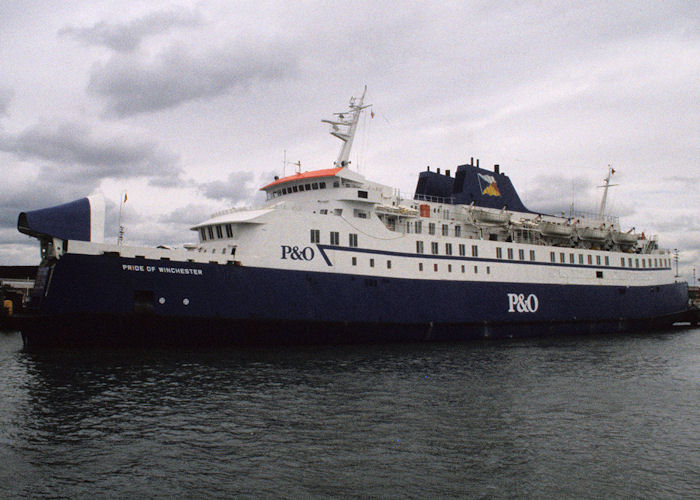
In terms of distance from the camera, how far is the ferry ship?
18469mm

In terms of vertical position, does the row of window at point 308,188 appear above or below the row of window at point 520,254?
above

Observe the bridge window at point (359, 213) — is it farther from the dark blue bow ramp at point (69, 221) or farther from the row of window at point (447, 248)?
the dark blue bow ramp at point (69, 221)

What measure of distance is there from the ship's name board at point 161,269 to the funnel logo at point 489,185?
63.2 feet

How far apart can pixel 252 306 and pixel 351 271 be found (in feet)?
16.9

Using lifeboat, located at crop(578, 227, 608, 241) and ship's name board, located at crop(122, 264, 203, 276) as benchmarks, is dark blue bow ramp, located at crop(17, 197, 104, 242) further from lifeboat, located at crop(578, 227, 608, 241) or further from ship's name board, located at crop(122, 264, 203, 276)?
lifeboat, located at crop(578, 227, 608, 241)

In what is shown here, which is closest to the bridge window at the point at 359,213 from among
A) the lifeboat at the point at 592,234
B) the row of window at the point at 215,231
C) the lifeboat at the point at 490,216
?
the row of window at the point at 215,231

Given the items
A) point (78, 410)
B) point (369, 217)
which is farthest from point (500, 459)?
point (369, 217)

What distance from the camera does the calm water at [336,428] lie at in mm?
8344

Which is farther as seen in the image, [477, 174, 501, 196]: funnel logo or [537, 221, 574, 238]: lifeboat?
[537, 221, 574, 238]: lifeboat

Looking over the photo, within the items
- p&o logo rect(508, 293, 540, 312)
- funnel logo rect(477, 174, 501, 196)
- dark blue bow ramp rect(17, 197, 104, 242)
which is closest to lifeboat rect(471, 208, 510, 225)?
funnel logo rect(477, 174, 501, 196)

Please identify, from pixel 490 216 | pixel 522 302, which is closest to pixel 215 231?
pixel 490 216

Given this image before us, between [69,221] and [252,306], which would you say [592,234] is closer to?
[252,306]

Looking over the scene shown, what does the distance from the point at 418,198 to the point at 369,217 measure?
6.15 meters

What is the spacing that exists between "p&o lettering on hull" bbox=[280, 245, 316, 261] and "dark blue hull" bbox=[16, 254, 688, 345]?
70 cm
